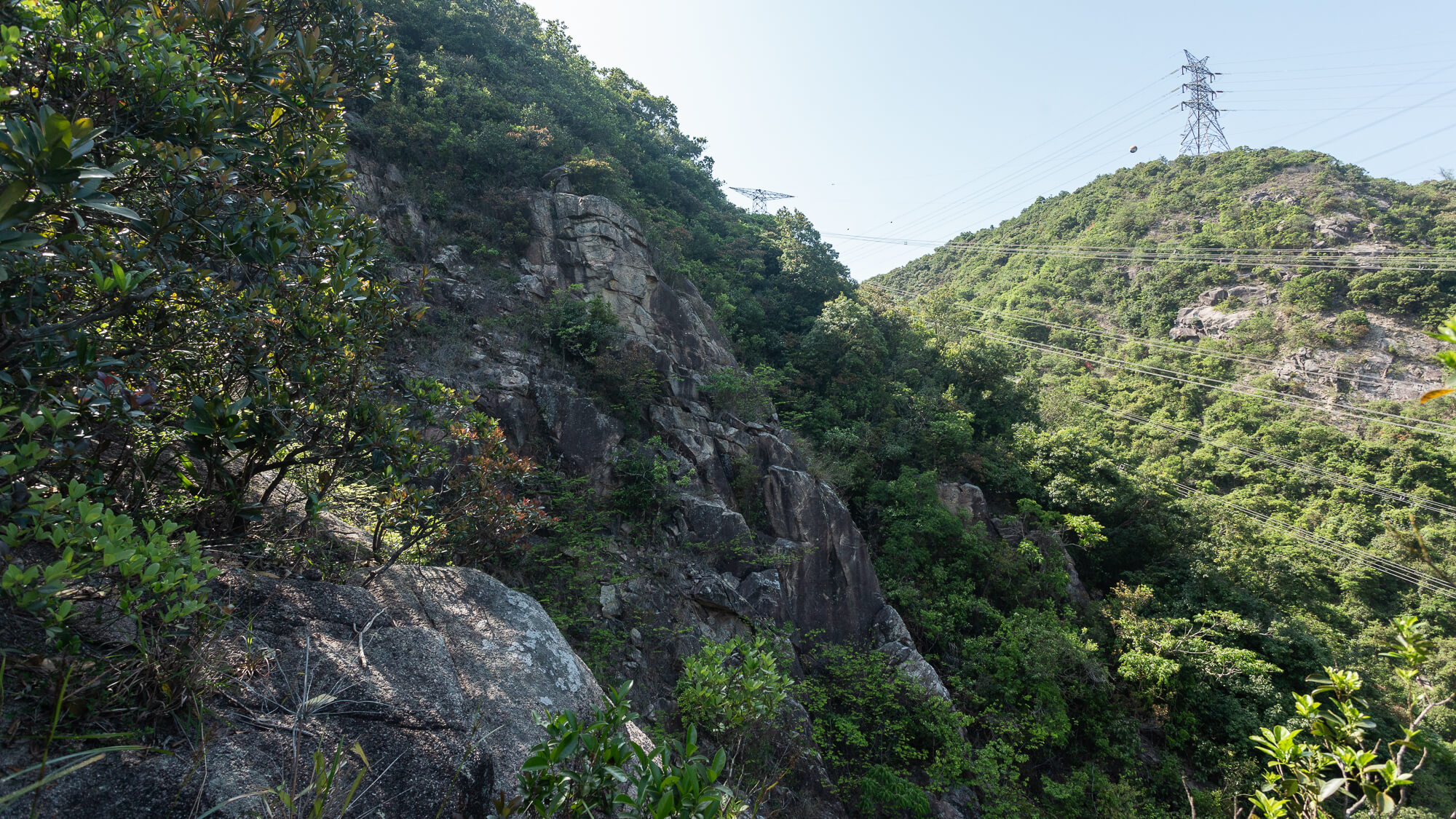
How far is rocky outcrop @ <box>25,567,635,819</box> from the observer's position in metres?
2.04

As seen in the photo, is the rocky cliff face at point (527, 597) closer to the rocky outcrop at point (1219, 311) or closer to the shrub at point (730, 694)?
the shrub at point (730, 694)

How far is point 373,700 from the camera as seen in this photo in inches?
110

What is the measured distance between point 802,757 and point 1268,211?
43412 millimetres

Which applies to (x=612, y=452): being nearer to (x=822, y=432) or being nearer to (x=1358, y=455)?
(x=822, y=432)

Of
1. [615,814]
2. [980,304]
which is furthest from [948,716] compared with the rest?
[980,304]

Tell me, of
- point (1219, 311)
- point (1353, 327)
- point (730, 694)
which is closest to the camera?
point (730, 694)

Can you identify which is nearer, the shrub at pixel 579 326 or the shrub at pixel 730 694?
the shrub at pixel 730 694

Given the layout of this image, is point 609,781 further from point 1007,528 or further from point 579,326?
point 1007,528

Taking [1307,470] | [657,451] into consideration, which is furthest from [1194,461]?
[657,451]

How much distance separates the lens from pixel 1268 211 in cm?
3278

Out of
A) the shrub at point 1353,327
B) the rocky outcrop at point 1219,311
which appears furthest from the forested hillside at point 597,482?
the shrub at point 1353,327

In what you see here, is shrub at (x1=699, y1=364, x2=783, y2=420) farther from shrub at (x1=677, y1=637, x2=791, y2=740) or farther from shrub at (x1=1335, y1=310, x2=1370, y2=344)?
shrub at (x1=1335, y1=310, x2=1370, y2=344)

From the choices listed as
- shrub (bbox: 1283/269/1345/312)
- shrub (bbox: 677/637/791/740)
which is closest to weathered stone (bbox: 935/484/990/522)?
shrub (bbox: 677/637/791/740)

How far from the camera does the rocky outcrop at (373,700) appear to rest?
6.69 ft
